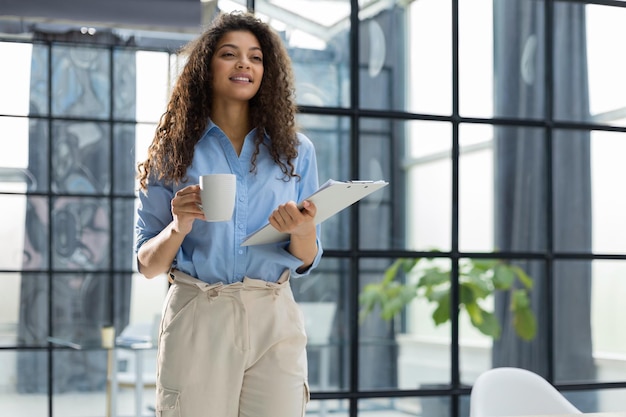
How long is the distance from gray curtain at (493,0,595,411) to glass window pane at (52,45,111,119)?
274cm

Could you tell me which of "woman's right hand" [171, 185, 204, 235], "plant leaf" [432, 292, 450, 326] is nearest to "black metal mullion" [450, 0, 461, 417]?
"plant leaf" [432, 292, 450, 326]

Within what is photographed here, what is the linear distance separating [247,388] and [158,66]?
148 inches

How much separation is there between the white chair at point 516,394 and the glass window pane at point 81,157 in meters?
3.25

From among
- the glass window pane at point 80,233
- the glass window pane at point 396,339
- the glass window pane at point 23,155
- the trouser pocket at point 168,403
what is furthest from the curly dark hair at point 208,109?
the glass window pane at point 80,233

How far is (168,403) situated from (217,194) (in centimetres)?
44

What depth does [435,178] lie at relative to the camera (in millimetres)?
2869

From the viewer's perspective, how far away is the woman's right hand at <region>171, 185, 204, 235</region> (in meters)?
1.62

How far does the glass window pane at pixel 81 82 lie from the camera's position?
16.2 ft

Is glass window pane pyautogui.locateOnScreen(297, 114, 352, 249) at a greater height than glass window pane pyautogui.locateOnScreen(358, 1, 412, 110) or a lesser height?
lesser

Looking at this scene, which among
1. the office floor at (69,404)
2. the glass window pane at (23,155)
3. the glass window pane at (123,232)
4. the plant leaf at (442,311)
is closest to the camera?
the plant leaf at (442,311)

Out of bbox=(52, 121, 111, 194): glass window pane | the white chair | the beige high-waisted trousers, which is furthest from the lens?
bbox=(52, 121, 111, 194): glass window pane

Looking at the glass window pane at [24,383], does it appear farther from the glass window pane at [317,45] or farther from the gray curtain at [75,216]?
the glass window pane at [317,45]

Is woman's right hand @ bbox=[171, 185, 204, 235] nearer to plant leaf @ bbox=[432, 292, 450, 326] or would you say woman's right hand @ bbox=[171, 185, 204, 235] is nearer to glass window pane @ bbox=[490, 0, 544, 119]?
plant leaf @ bbox=[432, 292, 450, 326]

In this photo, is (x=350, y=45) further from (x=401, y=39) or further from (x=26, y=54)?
(x=26, y=54)
